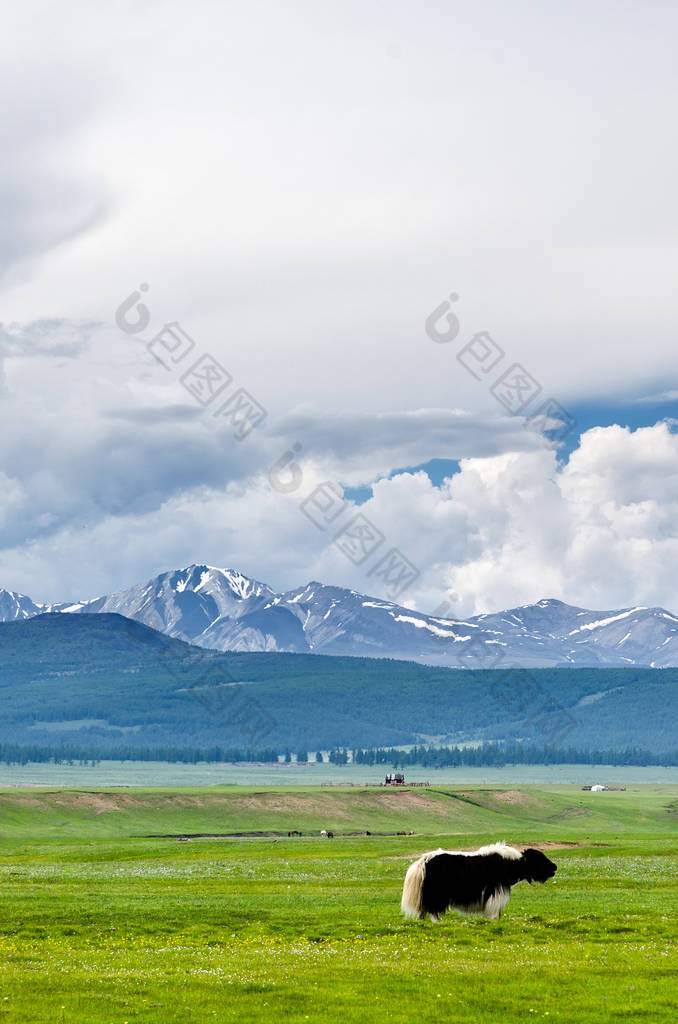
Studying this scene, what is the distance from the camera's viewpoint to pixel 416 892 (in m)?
34.5

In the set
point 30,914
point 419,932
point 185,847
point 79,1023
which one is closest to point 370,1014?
point 79,1023

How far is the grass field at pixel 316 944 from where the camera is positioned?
22750 mm

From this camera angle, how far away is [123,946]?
32.1m

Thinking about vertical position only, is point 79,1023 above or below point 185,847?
above

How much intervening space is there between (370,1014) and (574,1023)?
410 centimetres

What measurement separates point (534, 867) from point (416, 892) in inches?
234

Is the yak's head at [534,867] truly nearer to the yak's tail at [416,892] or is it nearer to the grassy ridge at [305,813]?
the yak's tail at [416,892]

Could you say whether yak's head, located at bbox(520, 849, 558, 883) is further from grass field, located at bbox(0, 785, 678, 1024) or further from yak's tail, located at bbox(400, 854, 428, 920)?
yak's tail, located at bbox(400, 854, 428, 920)

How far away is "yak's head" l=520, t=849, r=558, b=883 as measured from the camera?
124 ft

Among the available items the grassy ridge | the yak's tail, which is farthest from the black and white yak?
the grassy ridge

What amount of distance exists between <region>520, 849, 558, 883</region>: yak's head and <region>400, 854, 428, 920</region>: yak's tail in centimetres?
457

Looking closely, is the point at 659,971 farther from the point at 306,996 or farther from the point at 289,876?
the point at 289,876

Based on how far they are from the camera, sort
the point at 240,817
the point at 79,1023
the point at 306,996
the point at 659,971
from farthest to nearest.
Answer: the point at 240,817 → the point at 659,971 → the point at 306,996 → the point at 79,1023

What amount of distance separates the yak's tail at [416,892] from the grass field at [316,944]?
1.75ft
